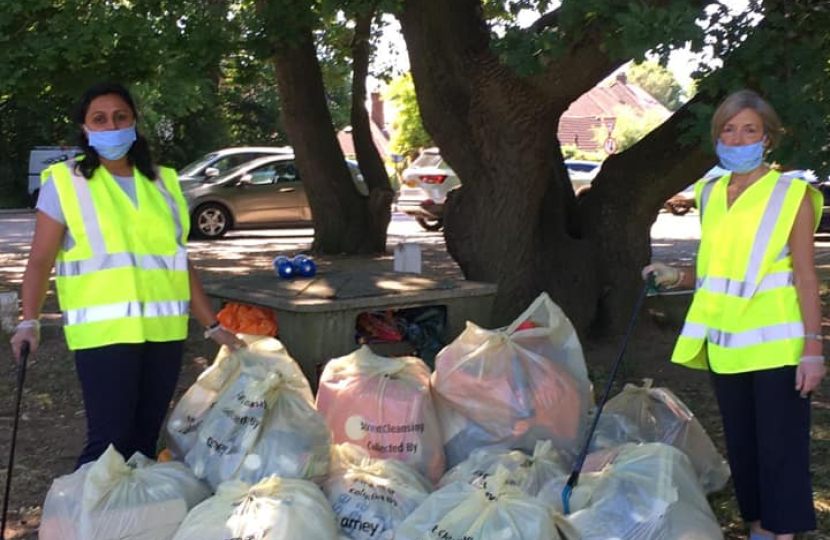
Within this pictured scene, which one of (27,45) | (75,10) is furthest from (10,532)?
(75,10)

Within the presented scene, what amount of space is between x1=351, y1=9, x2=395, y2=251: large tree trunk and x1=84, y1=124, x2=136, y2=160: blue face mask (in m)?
8.92

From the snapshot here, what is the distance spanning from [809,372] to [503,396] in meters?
1.24

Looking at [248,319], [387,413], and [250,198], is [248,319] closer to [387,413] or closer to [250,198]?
[387,413]

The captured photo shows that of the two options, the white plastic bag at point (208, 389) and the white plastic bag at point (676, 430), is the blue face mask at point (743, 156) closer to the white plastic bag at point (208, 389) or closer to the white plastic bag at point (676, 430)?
the white plastic bag at point (676, 430)

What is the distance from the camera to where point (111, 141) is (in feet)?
11.4

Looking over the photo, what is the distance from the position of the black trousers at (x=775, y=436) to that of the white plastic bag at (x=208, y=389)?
5.44ft

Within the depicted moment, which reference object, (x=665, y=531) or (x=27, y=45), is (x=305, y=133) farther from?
(x=665, y=531)

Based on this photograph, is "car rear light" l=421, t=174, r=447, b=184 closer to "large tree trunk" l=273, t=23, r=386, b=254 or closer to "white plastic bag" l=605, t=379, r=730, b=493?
"large tree trunk" l=273, t=23, r=386, b=254

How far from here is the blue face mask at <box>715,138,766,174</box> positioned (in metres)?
3.38

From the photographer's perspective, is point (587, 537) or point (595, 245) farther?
point (595, 245)

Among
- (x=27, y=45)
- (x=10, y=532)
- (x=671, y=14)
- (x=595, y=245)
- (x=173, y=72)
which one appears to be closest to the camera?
(x=10, y=532)

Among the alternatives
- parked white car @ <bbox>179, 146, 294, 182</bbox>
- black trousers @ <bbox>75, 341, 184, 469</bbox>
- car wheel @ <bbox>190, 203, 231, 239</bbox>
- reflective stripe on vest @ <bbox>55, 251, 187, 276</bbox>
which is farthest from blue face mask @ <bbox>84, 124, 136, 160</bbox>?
parked white car @ <bbox>179, 146, 294, 182</bbox>

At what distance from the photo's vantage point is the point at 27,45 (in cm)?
582

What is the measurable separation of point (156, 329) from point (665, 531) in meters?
1.76
